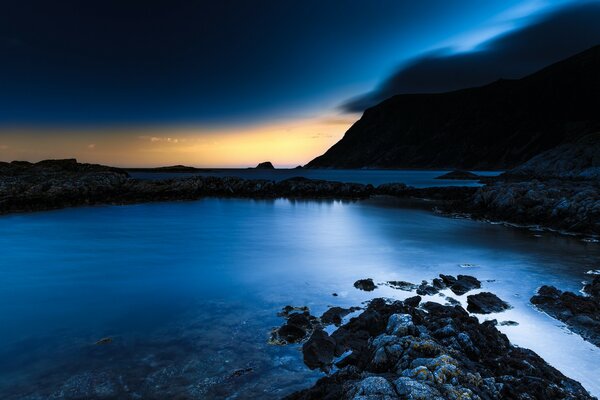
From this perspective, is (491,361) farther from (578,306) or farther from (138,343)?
(138,343)

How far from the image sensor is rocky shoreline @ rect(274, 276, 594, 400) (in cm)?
498

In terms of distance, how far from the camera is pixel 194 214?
35.1m

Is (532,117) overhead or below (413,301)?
overhead

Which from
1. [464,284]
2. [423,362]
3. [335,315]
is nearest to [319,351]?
[335,315]

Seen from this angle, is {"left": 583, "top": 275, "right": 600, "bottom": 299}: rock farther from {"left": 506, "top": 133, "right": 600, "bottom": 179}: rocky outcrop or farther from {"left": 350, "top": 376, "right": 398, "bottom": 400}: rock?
{"left": 506, "top": 133, "right": 600, "bottom": 179}: rocky outcrop

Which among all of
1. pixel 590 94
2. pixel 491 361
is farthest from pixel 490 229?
pixel 590 94

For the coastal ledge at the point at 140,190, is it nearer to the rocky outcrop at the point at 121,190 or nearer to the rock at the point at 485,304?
the rocky outcrop at the point at 121,190

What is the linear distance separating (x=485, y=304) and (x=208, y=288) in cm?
952

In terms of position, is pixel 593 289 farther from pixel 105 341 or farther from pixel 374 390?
pixel 105 341

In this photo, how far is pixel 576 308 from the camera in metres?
9.72

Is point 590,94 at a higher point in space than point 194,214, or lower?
higher

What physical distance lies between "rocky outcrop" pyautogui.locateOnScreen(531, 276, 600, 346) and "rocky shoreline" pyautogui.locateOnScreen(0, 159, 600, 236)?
43.6ft

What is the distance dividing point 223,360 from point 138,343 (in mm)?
2462

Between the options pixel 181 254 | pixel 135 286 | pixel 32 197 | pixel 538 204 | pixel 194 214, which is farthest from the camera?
pixel 32 197
